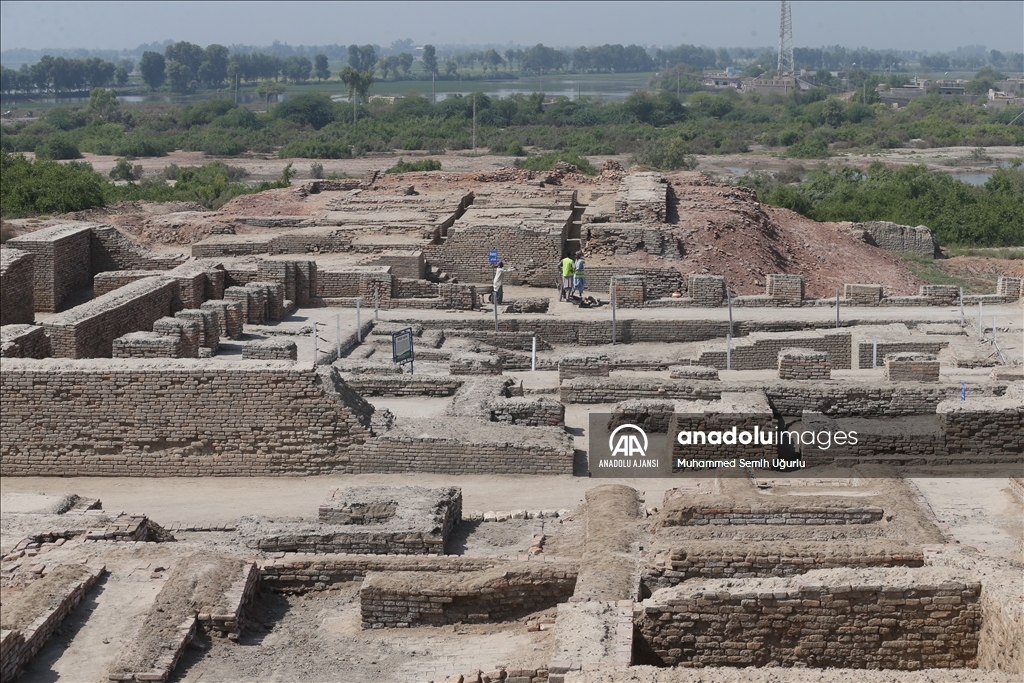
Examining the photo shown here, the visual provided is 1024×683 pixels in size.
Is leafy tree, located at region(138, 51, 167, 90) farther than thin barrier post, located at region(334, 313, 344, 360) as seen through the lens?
Yes

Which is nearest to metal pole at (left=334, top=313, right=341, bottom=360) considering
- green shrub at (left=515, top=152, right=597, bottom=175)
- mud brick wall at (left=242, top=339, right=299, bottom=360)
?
mud brick wall at (left=242, top=339, right=299, bottom=360)

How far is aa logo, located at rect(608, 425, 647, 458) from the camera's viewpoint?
14.4 meters

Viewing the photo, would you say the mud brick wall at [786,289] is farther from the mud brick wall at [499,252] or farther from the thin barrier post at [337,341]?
the thin barrier post at [337,341]

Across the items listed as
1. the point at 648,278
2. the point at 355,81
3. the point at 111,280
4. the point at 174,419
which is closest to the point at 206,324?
the point at 111,280

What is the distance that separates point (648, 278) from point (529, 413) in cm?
1014

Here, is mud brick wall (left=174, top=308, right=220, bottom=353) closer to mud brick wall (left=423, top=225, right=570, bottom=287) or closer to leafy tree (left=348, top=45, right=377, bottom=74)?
mud brick wall (left=423, top=225, right=570, bottom=287)

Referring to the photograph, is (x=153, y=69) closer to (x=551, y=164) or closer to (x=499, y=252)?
(x=551, y=164)

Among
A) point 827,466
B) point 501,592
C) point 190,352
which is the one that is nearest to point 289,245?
point 190,352

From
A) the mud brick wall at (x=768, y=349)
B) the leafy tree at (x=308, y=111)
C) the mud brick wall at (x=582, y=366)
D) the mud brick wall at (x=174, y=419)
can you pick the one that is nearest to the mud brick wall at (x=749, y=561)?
the mud brick wall at (x=174, y=419)

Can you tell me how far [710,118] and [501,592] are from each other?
89535 millimetres

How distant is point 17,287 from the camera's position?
65.2 feet

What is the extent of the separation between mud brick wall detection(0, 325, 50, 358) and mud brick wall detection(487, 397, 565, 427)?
17.2ft

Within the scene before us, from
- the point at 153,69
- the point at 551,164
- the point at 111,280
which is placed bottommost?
the point at 111,280

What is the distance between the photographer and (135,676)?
8953 millimetres
